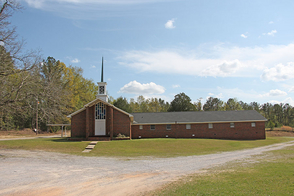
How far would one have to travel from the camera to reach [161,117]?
36562mm

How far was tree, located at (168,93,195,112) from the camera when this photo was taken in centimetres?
6259

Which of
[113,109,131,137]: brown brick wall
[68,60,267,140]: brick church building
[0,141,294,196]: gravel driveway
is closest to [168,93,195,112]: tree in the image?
[68,60,267,140]: brick church building

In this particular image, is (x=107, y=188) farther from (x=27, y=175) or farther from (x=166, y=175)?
(x=27, y=175)

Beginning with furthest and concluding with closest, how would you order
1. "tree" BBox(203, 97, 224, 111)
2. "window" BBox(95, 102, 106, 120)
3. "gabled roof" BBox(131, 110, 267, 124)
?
"tree" BBox(203, 97, 224, 111) → "gabled roof" BBox(131, 110, 267, 124) → "window" BBox(95, 102, 106, 120)

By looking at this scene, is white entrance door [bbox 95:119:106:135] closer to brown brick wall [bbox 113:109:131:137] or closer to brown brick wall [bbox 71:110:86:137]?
brown brick wall [bbox 113:109:131:137]

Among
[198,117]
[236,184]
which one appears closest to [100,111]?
[198,117]

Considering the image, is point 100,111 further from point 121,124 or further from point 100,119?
point 121,124

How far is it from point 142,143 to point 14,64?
1531 cm

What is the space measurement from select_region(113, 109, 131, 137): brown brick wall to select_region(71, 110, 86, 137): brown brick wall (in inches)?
167

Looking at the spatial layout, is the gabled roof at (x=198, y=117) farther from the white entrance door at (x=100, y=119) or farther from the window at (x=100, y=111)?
the window at (x=100, y=111)

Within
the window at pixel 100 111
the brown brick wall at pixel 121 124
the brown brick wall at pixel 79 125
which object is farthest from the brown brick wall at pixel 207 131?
the brown brick wall at pixel 79 125

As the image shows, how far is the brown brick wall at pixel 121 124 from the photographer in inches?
1188

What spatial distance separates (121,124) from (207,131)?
13.7 m

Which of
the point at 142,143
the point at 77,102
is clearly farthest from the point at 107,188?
the point at 77,102
